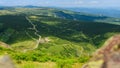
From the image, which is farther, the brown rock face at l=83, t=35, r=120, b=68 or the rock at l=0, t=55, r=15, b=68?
the rock at l=0, t=55, r=15, b=68

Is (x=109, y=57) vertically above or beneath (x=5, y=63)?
above

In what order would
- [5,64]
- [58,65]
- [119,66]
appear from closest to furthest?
[119,66], [5,64], [58,65]

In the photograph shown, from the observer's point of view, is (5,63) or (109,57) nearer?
(109,57)

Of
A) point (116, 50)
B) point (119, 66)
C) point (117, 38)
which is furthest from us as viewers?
point (117, 38)

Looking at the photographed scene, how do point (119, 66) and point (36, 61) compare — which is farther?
point (36, 61)

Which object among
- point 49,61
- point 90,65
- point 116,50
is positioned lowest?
point 49,61

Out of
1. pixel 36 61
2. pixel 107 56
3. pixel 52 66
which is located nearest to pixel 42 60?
pixel 36 61

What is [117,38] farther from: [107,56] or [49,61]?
[49,61]

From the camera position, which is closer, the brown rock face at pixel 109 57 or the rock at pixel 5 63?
the brown rock face at pixel 109 57
